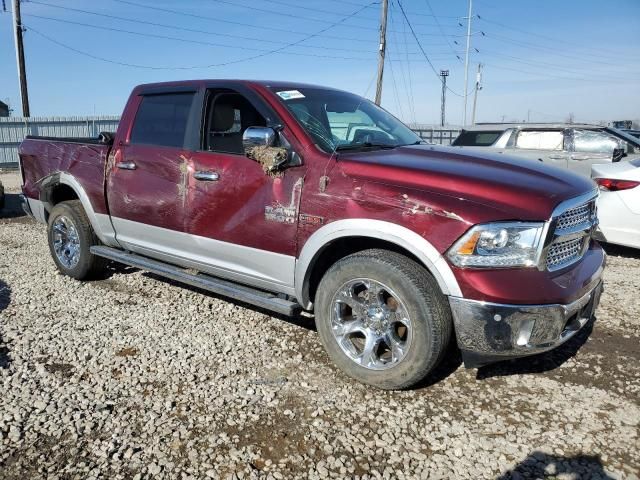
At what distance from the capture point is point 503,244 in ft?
9.14

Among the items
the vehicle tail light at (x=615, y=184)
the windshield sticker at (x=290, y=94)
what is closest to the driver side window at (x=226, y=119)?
the windshield sticker at (x=290, y=94)

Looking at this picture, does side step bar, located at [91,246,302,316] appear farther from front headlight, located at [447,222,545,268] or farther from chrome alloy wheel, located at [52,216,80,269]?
front headlight, located at [447,222,545,268]

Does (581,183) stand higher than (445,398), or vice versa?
(581,183)

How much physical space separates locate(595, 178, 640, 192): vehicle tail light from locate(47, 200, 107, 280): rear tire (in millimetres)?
5855

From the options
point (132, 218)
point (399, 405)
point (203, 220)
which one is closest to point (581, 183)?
point (399, 405)

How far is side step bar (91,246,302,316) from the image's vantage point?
3639 millimetres

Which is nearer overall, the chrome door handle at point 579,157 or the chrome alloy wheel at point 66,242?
the chrome alloy wheel at point 66,242

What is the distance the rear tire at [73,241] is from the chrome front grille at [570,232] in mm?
4366

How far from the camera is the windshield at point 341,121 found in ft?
12.3

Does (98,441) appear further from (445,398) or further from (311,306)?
(445,398)

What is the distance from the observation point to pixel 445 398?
127 inches

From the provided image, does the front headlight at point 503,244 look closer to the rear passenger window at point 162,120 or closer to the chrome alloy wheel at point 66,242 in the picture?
the rear passenger window at point 162,120

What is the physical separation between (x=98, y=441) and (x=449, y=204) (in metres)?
2.29

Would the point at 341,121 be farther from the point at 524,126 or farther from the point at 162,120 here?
the point at 524,126
